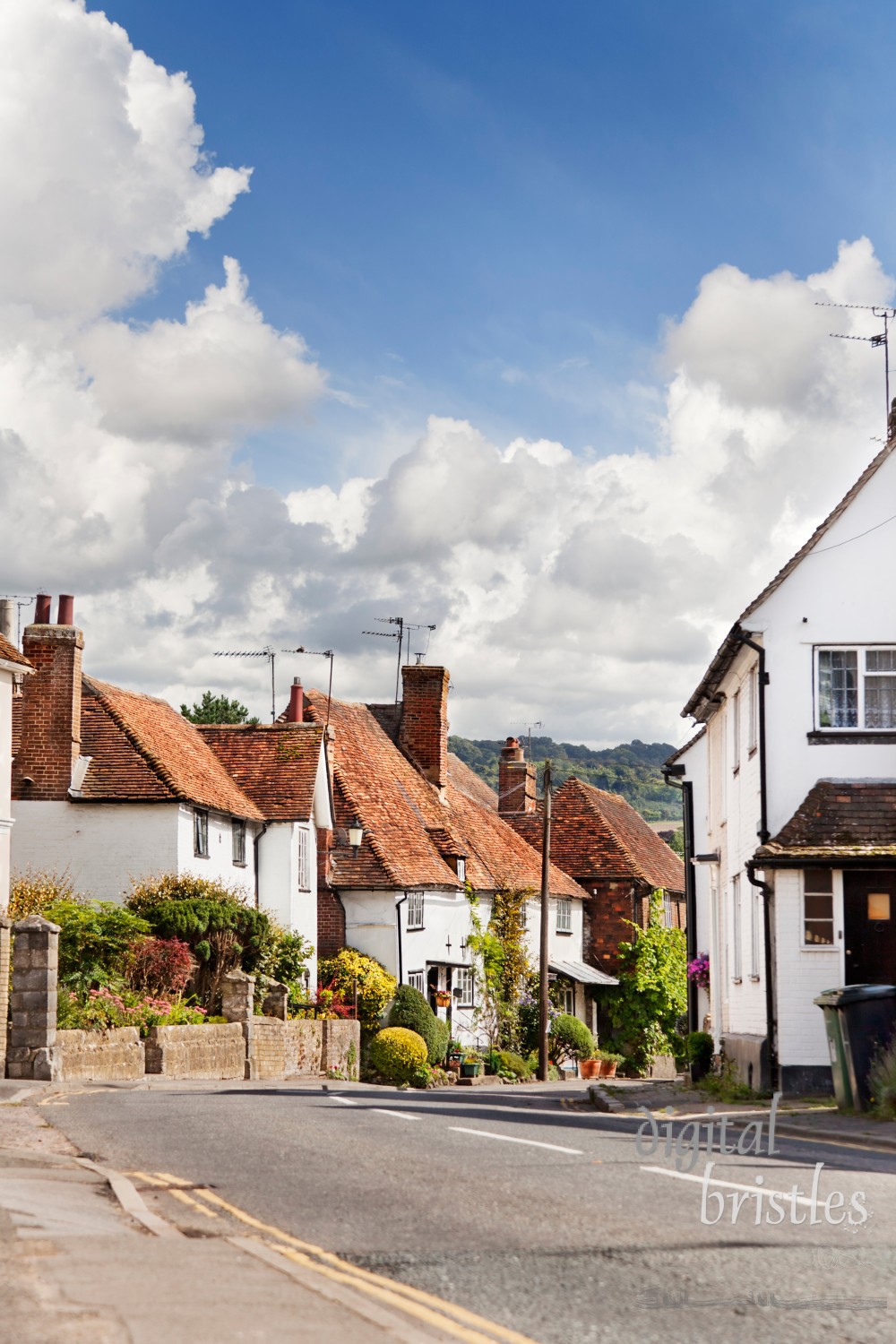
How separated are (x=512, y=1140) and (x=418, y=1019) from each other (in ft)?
83.9

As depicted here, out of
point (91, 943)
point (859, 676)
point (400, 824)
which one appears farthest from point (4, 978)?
point (400, 824)

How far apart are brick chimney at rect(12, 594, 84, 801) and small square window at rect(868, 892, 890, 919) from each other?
20.3 meters

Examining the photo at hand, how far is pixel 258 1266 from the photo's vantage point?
24.1 ft

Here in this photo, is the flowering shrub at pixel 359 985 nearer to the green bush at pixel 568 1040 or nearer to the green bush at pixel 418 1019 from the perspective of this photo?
the green bush at pixel 418 1019

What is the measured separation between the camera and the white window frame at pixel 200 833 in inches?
1421

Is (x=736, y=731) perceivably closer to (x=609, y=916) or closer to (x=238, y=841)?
(x=238, y=841)

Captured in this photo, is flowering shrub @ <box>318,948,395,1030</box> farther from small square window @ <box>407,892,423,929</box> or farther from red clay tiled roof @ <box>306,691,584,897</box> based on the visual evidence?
red clay tiled roof @ <box>306,691,584,897</box>

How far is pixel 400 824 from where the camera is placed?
44875 mm

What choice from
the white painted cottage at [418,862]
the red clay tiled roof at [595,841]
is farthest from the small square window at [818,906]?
the red clay tiled roof at [595,841]

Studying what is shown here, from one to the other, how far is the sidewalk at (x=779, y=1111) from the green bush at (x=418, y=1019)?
556 inches

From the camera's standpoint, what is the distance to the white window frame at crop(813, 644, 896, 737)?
73.4ft

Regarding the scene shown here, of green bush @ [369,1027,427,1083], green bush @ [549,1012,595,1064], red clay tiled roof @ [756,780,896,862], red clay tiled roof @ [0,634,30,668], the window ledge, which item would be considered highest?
red clay tiled roof @ [0,634,30,668]

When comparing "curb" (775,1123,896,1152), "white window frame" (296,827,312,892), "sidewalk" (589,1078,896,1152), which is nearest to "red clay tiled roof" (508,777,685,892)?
"white window frame" (296,827,312,892)

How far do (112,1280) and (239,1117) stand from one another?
9950 mm
